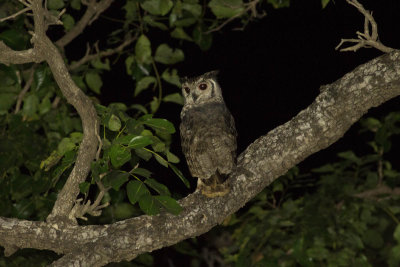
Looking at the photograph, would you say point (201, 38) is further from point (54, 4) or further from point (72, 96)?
point (72, 96)

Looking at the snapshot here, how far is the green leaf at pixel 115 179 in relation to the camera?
78.7 inches

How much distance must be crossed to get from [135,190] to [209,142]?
51 cm

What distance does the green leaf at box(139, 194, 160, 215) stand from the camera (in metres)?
2.00

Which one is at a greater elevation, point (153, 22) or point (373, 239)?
point (153, 22)

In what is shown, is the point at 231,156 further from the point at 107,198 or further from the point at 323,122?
the point at 107,198

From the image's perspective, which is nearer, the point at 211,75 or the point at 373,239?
the point at 211,75

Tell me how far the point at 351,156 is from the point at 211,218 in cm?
188

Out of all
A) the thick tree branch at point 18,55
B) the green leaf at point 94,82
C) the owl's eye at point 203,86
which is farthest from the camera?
the green leaf at point 94,82

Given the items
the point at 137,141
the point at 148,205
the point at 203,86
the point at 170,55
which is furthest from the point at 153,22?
the point at 148,205

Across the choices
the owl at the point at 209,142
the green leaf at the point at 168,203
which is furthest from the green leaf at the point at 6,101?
the green leaf at the point at 168,203

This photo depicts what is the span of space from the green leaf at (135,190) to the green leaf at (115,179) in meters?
0.03

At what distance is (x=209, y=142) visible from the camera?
94.7 inches

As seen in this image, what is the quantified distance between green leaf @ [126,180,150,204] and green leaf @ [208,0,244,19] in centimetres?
142

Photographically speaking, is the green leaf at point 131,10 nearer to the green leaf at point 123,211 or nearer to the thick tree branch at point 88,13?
the thick tree branch at point 88,13
